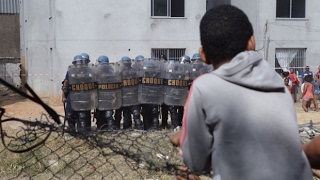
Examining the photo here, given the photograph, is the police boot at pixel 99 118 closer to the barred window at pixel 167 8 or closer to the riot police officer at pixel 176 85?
the riot police officer at pixel 176 85

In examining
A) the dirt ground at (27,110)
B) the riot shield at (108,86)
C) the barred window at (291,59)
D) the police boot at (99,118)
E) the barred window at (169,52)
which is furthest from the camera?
the barred window at (291,59)

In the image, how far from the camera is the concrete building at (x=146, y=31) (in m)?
16.2

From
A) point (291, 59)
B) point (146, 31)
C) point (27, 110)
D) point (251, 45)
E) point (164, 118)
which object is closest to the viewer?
point (251, 45)

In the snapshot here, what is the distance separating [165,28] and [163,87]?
751cm

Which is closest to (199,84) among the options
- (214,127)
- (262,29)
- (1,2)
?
(214,127)

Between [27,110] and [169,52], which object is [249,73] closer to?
[27,110]

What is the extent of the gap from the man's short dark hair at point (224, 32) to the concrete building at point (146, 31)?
48.7 feet

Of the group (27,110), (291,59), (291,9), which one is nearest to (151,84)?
(27,110)

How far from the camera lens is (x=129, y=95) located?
9.38 metres

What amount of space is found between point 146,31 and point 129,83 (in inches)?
298

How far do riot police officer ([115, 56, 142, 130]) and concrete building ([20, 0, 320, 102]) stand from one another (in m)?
7.06

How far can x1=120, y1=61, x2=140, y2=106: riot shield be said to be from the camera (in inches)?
368

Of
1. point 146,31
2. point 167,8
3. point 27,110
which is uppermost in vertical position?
point 167,8

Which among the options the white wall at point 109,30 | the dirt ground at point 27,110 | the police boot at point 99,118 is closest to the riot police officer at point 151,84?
the police boot at point 99,118
